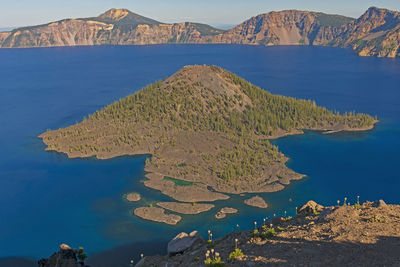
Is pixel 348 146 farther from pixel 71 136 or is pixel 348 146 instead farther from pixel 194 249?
pixel 71 136

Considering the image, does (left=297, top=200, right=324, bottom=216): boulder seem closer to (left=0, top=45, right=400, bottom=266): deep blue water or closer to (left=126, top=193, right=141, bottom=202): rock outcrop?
(left=0, top=45, right=400, bottom=266): deep blue water

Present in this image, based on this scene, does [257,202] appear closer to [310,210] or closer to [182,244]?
[182,244]

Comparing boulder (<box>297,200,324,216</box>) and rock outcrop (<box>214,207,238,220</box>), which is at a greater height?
boulder (<box>297,200,324,216</box>)

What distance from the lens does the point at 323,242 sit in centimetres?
4744

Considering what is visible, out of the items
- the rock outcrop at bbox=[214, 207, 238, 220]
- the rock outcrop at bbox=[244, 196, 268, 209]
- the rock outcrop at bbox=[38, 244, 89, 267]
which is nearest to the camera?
the rock outcrop at bbox=[38, 244, 89, 267]

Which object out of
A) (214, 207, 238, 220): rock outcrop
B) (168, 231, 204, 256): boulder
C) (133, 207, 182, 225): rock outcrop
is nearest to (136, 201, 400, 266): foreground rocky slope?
(168, 231, 204, 256): boulder

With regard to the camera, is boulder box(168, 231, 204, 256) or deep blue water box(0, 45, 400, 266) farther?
deep blue water box(0, 45, 400, 266)

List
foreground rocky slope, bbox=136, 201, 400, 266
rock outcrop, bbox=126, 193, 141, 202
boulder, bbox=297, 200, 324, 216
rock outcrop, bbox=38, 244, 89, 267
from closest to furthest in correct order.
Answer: foreground rocky slope, bbox=136, 201, 400, 266, boulder, bbox=297, 200, 324, 216, rock outcrop, bbox=38, 244, 89, 267, rock outcrop, bbox=126, 193, 141, 202

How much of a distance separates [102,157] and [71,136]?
3288 cm

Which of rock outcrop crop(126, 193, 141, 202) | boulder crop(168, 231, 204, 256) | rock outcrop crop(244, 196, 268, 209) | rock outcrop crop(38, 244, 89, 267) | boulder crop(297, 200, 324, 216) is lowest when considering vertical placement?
rock outcrop crop(126, 193, 141, 202)

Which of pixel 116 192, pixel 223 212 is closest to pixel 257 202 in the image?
pixel 223 212

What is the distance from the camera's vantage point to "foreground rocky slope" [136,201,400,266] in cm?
4347

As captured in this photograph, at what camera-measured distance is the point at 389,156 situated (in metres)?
158

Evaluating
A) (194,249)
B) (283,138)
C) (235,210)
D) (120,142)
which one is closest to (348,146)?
(283,138)
